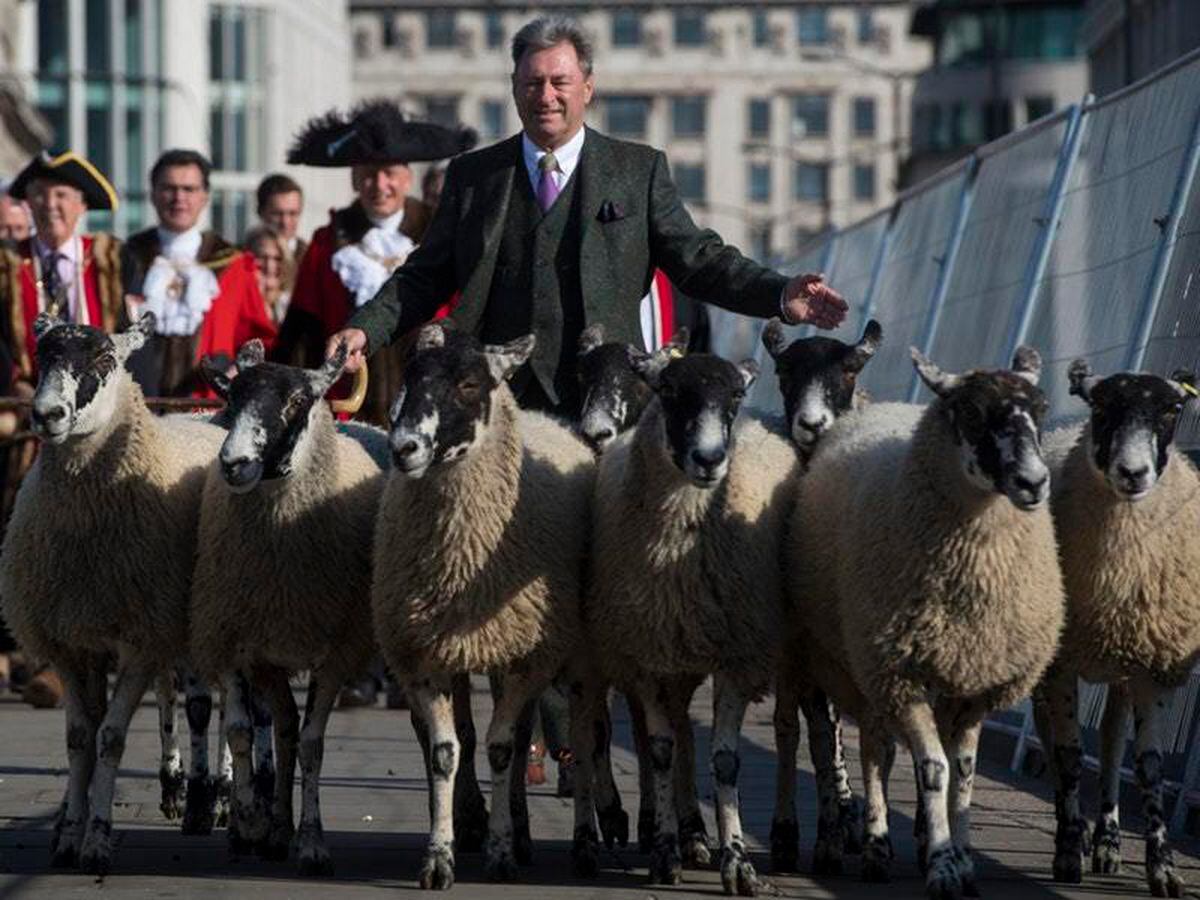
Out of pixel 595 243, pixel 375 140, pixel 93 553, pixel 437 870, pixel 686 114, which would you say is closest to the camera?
pixel 437 870

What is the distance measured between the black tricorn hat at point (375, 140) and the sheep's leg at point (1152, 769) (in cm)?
492

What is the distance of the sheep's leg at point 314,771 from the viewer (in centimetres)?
970

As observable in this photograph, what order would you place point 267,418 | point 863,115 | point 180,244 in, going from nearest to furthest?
point 267,418 < point 180,244 < point 863,115

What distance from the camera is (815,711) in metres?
10.3

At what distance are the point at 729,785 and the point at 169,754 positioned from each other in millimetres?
2911

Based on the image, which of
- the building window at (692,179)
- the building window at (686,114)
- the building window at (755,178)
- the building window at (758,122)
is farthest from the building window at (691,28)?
the building window at (755,178)

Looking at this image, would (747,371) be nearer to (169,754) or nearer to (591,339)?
(591,339)

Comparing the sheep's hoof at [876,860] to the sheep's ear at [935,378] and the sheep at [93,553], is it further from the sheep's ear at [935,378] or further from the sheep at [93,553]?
the sheep at [93,553]

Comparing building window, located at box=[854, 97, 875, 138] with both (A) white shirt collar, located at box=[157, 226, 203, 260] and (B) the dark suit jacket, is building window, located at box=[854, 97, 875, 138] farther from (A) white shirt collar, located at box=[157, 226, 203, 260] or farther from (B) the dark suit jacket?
(B) the dark suit jacket

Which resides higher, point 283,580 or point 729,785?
point 283,580

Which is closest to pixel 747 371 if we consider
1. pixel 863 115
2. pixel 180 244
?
pixel 180 244

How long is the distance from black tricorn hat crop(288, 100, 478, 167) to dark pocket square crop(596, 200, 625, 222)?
2.81 m

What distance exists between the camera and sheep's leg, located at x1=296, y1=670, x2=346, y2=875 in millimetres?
9703

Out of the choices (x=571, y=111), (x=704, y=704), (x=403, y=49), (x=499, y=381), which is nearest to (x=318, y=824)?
(x=499, y=381)
